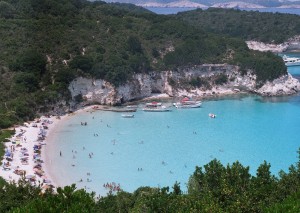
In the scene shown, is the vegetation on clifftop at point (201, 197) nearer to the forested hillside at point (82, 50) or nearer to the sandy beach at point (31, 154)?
the sandy beach at point (31, 154)

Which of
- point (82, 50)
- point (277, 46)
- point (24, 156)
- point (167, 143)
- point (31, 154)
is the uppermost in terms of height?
point (82, 50)

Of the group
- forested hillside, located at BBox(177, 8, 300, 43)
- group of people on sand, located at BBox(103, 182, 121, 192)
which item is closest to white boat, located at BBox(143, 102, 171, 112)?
group of people on sand, located at BBox(103, 182, 121, 192)

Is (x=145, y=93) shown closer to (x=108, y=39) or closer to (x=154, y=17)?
(x=108, y=39)

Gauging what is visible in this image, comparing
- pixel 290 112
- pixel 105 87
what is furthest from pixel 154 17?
pixel 290 112

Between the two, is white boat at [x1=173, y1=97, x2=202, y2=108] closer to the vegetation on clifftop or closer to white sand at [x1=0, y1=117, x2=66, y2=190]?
white sand at [x1=0, y1=117, x2=66, y2=190]

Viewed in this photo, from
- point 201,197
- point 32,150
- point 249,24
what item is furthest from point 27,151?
point 249,24

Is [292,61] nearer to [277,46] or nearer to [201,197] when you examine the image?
[277,46]
